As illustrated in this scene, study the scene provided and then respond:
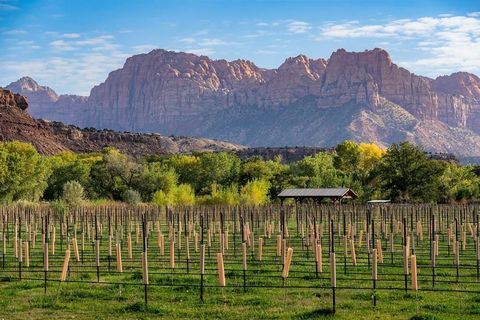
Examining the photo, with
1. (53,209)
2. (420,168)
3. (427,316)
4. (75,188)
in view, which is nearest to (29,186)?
(75,188)

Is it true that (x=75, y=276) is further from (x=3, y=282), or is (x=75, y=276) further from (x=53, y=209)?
(x=53, y=209)

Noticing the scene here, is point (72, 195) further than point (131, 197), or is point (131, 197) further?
point (131, 197)

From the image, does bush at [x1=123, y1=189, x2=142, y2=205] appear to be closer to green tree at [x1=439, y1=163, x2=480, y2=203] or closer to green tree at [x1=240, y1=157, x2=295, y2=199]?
green tree at [x1=240, y1=157, x2=295, y2=199]

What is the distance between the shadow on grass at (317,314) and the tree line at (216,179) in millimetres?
56624

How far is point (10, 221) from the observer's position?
5581 cm

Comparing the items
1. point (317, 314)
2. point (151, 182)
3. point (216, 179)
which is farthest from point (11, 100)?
point (317, 314)

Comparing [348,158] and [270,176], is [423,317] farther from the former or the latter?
[348,158]

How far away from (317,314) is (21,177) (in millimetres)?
68740

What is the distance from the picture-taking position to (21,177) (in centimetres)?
7994

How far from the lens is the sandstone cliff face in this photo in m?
141

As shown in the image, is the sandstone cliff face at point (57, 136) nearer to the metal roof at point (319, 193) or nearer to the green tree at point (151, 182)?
the green tree at point (151, 182)

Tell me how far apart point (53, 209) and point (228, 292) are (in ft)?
138

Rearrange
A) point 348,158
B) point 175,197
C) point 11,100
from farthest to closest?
1. point 11,100
2. point 348,158
3. point 175,197

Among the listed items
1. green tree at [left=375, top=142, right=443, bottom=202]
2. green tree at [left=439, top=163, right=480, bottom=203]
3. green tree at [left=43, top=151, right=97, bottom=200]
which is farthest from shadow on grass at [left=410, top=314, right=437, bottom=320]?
green tree at [left=43, top=151, right=97, bottom=200]
